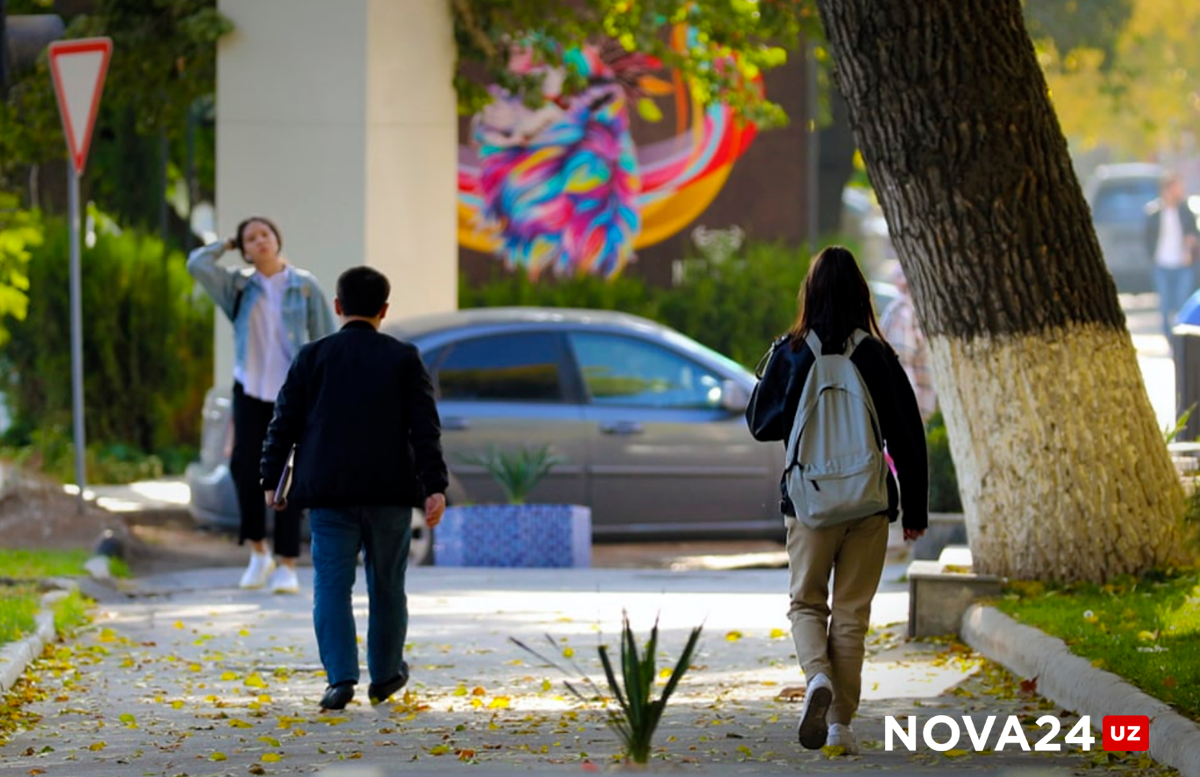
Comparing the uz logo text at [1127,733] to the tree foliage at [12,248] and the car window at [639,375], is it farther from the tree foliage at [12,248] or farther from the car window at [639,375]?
the tree foliage at [12,248]

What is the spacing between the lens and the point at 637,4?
57.6 ft

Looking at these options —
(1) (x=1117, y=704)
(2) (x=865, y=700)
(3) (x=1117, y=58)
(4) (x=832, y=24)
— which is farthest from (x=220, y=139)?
(3) (x=1117, y=58)

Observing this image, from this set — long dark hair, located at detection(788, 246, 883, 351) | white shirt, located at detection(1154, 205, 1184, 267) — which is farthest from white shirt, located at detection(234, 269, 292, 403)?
white shirt, located at detection(1154, 205, 1184, 267)

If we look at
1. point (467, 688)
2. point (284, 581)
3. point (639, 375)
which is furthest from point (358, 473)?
point (639, 375)

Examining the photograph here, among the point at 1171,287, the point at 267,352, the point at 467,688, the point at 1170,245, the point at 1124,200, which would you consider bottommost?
the point at 467,688

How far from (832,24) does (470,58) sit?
773cm

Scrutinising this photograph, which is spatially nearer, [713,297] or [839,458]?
[839,458]

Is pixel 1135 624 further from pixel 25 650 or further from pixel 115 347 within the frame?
pixel 115 347

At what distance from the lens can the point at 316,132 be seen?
1598 cm

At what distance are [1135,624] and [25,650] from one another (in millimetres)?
4400

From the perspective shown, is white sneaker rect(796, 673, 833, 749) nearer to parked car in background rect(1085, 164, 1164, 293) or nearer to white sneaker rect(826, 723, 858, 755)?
white sneaker rect(826, 723, 858, 755)

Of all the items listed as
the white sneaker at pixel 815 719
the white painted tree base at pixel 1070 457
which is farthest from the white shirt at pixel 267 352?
the white sneaker at pixel 815 719

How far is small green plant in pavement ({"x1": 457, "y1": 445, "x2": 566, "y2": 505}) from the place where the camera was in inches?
504

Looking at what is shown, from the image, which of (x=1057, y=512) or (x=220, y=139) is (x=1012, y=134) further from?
(x=220, y=139)
